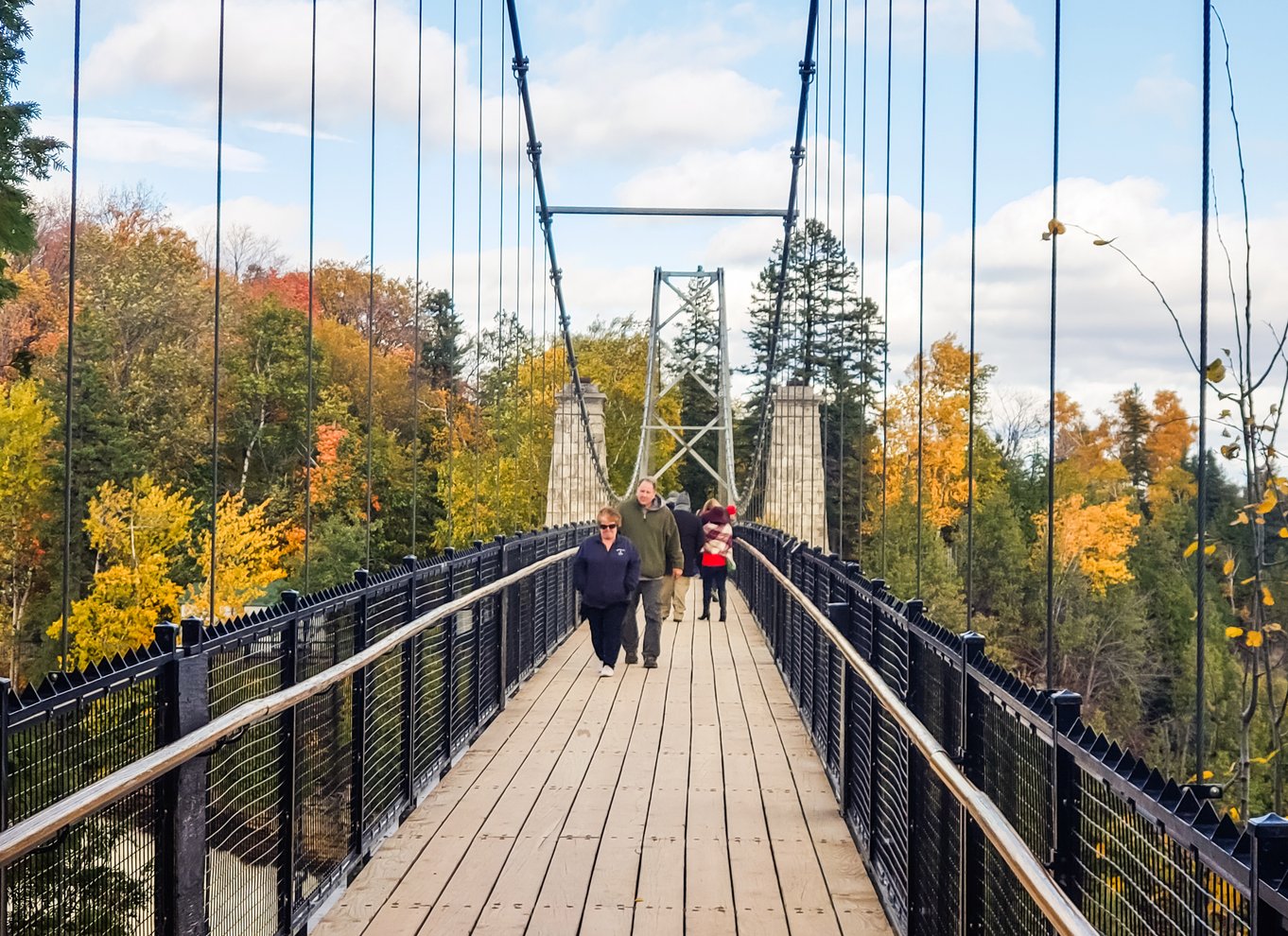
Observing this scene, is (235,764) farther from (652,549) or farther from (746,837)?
(652,549)

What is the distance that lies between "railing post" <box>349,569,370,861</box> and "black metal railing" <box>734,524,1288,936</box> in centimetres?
156

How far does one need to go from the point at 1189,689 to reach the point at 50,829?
4617 cm

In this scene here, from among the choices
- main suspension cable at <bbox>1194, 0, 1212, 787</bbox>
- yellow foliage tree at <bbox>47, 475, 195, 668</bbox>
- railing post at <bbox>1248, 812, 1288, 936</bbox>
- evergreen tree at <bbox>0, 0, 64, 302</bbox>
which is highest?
evergreen tree at <bbox>0, 0, 64, 302</bbox>

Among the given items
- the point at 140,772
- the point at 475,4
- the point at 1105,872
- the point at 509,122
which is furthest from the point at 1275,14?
the point at 509,122

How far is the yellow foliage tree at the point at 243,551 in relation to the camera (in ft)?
110

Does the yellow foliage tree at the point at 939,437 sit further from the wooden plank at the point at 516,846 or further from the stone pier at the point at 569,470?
the wooden plank at the point at 516,846

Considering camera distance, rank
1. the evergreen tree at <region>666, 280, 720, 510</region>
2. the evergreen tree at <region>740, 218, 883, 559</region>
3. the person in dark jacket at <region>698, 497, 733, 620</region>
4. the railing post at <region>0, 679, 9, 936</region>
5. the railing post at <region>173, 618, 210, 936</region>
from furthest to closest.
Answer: the evergreen tree at <region>666, 280, 720, 510</region> → the evergreen tree at <region>740, 218, 883, 559</region> → the person in dark jacket at <region>698, 497, 733, 620</region> → the railing post at <region>173, 618, 210, 936</region> → the railing post at <region>0, 679, 9, 936</region>

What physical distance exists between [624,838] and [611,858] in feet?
0.96

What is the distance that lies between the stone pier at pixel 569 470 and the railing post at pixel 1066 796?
19919mm

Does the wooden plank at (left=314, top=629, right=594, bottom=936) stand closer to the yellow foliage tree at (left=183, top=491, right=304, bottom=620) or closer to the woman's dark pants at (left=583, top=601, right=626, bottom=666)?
the woman's dark pants at (left=583, top=601, right=626, bottom=666)

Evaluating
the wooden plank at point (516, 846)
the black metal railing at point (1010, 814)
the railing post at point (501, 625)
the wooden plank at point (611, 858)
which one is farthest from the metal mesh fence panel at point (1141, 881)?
the railing post at point (501, 625)

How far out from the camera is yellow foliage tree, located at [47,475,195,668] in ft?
103

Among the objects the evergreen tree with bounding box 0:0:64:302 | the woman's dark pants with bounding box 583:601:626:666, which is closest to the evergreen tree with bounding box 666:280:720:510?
the evergreen tree with bounding box 0:0:64:302

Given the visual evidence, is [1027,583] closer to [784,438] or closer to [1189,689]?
[1189,689]
